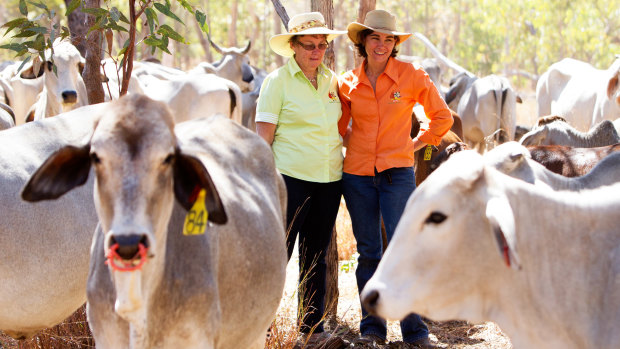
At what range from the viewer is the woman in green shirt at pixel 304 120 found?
16.1 ft

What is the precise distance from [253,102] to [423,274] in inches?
418

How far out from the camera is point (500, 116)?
12.3 metres

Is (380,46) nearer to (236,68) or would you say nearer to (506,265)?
(506,265)

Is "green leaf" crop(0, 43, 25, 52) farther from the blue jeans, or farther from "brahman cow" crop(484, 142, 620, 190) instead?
"brahman cow" crop(484, 142, 620, 190)

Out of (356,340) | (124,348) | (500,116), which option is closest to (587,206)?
(124,348)

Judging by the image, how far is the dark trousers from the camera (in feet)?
16.4

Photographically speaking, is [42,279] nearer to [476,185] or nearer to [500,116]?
[476,185]

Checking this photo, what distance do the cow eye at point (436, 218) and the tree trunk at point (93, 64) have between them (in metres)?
2.95

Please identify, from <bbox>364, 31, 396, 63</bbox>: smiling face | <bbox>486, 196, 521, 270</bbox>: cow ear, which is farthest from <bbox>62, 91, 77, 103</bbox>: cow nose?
<bbox>486, 196, 521, 270</bbox>: cow ear

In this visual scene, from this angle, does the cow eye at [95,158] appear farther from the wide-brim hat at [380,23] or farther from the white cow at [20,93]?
the white cow at [20,93]

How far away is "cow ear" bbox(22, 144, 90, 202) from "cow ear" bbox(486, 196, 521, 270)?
4.98 feet

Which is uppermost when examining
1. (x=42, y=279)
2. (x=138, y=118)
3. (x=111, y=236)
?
(x=138, y=118)

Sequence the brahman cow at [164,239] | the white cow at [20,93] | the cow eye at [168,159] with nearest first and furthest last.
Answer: the brahman cow at [164,239] → the cow eye at [168,159] → the white cow at [20,93]

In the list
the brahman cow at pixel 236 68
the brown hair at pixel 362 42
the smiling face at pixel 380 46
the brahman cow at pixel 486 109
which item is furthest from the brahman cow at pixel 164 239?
the brahman cow at pixel 236 68
